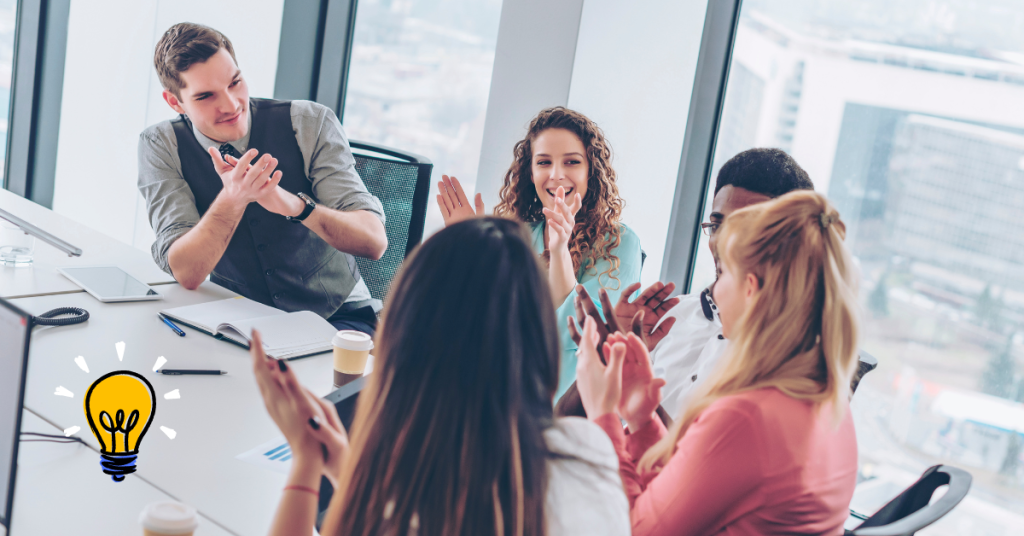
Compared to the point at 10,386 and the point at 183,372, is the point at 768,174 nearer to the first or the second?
the point at 183,372

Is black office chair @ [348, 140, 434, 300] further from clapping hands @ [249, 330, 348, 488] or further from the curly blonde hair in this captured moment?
clapping hands @ [249, 330, 348, 488]

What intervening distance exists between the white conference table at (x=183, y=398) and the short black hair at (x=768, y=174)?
3.40ft

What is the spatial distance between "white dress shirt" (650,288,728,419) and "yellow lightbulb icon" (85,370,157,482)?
3.50 ft

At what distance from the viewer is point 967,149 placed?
1948 mm

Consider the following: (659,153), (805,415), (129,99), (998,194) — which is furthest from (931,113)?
(129,99)

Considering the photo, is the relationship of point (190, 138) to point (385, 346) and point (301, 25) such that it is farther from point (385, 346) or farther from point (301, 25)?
point (385, 346)

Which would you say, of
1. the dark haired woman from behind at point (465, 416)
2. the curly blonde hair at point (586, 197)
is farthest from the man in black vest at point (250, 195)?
the dark haired woman from behind at point (465, 416)

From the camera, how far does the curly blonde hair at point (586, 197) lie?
1.95 metres

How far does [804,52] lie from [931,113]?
406 mm

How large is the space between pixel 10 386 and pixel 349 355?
626 millimetres

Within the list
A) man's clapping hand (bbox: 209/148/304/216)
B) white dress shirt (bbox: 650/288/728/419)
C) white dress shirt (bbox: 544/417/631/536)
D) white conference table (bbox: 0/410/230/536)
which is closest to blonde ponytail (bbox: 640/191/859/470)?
white dress shirt (bbox: 544/417/631/536)

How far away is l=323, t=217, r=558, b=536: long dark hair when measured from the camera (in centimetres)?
65

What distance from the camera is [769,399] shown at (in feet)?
3.10

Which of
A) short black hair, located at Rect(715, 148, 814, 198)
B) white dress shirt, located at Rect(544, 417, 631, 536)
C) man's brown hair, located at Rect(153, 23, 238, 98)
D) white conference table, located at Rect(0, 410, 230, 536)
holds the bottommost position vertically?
white conference table, located at Rect(0, 410, 230, 536)
